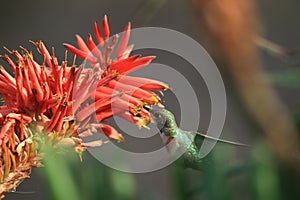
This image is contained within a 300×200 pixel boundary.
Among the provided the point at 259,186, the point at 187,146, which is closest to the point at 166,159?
the point at 187,146

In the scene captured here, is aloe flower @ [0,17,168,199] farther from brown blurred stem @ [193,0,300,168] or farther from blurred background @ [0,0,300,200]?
brown blurred stem @ [193,0,300,168]

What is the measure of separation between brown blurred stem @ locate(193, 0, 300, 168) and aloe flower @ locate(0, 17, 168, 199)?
41 centimetres

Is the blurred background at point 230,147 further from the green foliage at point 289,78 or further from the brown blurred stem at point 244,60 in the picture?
the green foliage at point 289,78

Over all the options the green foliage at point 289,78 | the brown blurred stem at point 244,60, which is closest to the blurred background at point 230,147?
the brown blurred stem at point 244,60

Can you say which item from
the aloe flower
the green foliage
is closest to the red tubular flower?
the aloe flower

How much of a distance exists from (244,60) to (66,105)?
0.45 m

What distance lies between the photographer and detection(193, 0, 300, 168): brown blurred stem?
0.34m

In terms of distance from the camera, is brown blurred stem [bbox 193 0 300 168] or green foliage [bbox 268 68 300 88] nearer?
brown blurred stem [bbox 193 0 300 168]

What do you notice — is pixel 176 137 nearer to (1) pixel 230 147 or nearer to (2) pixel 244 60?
(1) pixel 230 147

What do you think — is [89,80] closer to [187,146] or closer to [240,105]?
[187,146]

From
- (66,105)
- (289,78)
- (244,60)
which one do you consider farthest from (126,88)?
(244,60)

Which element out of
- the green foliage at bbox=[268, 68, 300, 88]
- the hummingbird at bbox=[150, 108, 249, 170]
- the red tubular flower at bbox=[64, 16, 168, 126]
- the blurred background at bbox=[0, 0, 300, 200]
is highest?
the blurred background at bbox=[0, 0, 300, 200]

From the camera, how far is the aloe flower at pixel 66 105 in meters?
0.76

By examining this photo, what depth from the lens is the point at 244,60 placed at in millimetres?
344
